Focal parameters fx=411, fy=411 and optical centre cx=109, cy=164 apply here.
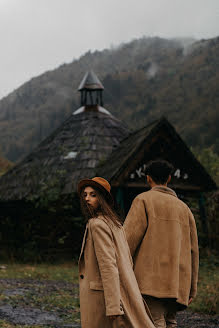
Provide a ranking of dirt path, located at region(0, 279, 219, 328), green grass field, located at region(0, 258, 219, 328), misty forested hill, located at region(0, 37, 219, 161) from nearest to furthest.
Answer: dirt path, located at region(0, 279, 219, 328)
green grass field, located at region(0, 258, 219, 328)
misty forested hill, located at region(0, 37, 219, 161)

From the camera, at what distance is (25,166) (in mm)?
14969

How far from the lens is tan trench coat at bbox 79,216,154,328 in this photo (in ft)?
8.21

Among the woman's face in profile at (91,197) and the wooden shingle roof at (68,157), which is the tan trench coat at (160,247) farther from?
the wooden shingle roof at (68,157)

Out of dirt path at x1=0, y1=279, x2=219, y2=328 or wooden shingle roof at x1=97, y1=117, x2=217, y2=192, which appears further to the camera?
wooden shingle roof at x1=97, y1=117, x2=217, y2=192

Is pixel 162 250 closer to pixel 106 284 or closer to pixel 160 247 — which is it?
pixel 160 247

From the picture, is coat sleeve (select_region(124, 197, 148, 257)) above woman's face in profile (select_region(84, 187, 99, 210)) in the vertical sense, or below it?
below

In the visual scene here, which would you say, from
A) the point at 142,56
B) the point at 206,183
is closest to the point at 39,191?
the point at 206,183

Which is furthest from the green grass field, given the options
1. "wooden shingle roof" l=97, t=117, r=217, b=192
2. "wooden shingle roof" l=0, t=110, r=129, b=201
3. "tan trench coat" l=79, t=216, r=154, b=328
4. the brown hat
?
"wooden shingle roof" l=0, t=110, r=129, b=201

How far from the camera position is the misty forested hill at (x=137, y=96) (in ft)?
170

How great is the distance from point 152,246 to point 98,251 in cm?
75

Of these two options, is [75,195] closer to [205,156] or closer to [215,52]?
[205,156]

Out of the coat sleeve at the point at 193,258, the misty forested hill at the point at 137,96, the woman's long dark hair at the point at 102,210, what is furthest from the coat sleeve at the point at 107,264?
the misty forested hill at the point at 137,96

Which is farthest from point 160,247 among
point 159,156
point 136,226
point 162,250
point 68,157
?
point 68,157

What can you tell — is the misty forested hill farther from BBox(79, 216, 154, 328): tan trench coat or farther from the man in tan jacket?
BBox(79, 216, 154, 328): tan trench coat
